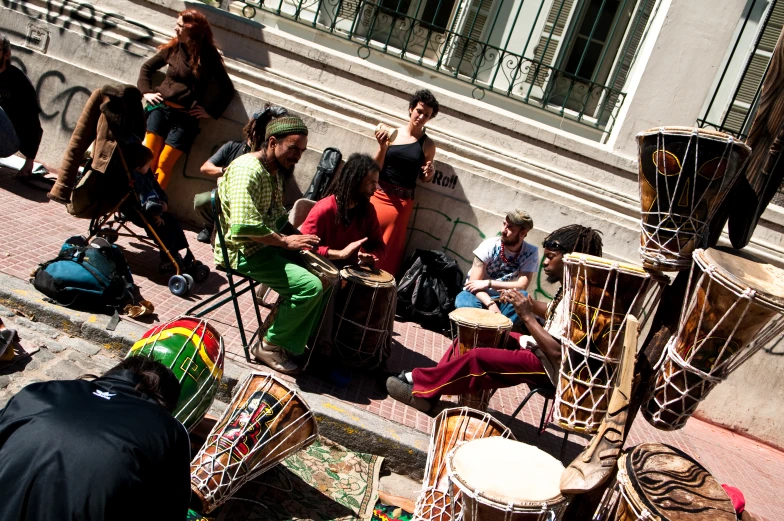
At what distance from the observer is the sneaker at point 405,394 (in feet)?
17.0

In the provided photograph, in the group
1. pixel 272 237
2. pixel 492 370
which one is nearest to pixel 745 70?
pixel 492 370

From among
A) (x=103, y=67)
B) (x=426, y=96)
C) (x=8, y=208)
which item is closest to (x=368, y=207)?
(x=426, y=96)

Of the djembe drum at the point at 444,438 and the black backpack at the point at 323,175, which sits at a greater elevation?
the black backpack at the point at 323,175

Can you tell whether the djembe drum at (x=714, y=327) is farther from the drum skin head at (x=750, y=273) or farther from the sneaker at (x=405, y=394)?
the sneaker at (x=405, y=394)

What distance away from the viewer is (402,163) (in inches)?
284

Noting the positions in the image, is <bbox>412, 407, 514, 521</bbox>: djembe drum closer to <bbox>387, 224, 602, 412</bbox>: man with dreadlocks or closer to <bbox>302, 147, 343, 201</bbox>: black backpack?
<bbox>387, 224, 602, 412</bbox>: man with dreadlocks

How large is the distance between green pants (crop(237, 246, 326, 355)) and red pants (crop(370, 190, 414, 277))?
2.28m

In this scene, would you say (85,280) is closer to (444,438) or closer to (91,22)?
(444,438)

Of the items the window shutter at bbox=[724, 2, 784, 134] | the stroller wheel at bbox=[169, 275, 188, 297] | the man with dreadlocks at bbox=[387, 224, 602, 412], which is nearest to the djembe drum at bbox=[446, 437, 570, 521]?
the man with dreadlocks at bbox=[387, 224, 602, 412]

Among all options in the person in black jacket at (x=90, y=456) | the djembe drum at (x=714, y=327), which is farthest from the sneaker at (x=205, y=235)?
the djembe drum at (x=714, y=327)

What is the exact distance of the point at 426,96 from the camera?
710cm

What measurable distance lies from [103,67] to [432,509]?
6.43 meters

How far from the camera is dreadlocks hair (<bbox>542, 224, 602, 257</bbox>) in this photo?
5232mm

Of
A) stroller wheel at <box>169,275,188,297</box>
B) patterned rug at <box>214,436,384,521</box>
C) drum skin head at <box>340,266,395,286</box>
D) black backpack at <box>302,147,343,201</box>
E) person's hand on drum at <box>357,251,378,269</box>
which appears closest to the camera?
patterned rug at <box>214,436,384,521</box>
